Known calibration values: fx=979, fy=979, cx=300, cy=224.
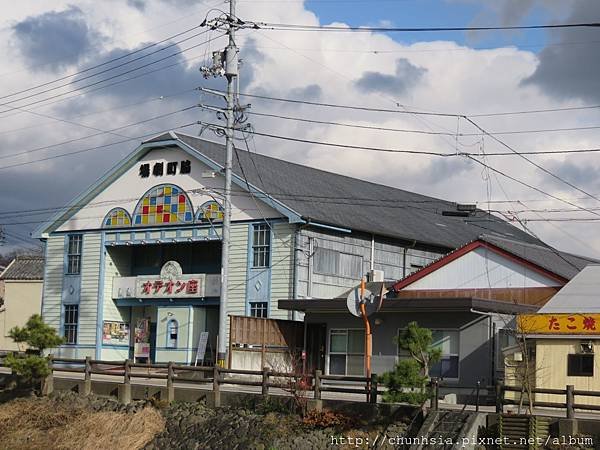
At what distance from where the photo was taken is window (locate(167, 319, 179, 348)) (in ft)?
138

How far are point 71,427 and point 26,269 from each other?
36611 mm

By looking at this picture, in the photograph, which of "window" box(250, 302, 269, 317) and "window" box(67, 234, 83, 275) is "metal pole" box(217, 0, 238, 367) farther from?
"window" box(67, 234, 83, 275)

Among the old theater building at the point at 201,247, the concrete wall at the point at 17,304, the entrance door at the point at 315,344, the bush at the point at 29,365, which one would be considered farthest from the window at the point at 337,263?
the concrete wall at the point at 17,304

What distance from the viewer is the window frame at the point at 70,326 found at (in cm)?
4550

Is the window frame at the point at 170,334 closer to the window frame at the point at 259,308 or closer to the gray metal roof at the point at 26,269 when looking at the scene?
the window frame at the point at 259,308

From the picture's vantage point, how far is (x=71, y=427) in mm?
27219

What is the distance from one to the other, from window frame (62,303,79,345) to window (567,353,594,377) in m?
26.5

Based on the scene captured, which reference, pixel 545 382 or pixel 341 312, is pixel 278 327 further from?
pixel 545 382

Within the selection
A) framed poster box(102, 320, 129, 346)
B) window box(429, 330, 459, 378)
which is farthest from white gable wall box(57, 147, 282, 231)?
window box(429, 330, 459, 378)

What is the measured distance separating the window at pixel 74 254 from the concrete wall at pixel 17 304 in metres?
12.8

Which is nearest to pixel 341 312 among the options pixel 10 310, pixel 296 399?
pixel 296 399

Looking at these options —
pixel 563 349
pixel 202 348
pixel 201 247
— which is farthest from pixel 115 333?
pixel 563 349

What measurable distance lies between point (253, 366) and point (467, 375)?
7.80 metres

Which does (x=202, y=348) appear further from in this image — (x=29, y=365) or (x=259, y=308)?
(x=29, y=365)
